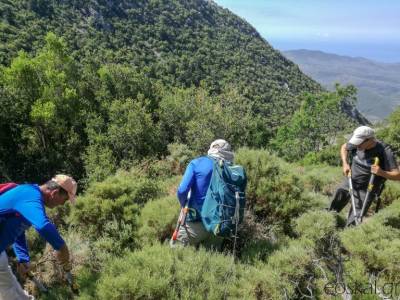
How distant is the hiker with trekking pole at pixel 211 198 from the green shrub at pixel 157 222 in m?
0.75

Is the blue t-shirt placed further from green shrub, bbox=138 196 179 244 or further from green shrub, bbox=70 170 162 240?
green shrub, bbox=70 170 162 240

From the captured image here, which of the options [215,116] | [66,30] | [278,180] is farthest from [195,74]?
[278,180]

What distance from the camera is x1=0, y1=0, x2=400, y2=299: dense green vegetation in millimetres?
4531

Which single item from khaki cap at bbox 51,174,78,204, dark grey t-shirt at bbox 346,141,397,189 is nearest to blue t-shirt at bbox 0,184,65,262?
khaki cap at bbox 51,174,78,204

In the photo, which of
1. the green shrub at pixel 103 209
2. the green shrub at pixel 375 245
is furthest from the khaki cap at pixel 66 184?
the green shrub at pixel 375 245

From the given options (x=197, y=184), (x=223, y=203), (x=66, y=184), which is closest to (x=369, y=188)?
(x=223, y=203)

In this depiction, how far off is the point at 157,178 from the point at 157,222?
4443 mm

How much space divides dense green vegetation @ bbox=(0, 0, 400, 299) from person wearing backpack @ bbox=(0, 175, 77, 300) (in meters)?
0.67

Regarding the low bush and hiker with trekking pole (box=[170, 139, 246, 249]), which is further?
hiker with trekking pole (box=[170, 139, 246, 249])

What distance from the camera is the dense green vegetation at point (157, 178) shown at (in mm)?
4531

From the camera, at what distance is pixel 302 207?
6695mm

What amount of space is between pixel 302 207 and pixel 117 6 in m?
110

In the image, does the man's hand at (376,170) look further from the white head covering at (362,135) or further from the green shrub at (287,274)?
the green shrub at (287,274)

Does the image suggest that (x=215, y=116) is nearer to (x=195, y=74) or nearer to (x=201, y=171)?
(x=201, y=171)
